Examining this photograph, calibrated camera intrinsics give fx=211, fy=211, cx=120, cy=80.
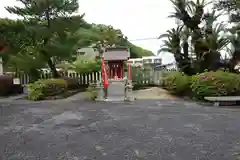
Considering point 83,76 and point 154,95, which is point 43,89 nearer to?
point 83,76

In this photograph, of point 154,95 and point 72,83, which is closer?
point 154,95

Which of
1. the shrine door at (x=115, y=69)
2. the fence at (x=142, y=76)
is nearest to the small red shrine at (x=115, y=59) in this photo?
the shrine door at (x=115, y=69)

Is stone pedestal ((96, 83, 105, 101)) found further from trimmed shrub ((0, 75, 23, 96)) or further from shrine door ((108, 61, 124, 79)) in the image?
trimmed shrub ((0, 75, 23, 96))

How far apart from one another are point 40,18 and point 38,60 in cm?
197

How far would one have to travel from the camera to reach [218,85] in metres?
6.44

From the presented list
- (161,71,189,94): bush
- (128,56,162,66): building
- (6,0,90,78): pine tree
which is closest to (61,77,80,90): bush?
(6,0,90,78): pine tree

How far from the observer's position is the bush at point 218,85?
Answer: 253 inches

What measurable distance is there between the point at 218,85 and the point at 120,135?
432 centimetres

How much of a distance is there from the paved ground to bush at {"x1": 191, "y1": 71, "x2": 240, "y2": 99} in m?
1.56

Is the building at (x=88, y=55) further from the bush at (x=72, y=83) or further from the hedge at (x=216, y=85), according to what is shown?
the hedge at (x=216, y=85)

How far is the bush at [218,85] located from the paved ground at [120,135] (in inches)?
61.4

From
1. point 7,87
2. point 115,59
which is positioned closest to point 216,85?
point 115,59

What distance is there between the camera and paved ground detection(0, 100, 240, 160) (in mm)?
2625

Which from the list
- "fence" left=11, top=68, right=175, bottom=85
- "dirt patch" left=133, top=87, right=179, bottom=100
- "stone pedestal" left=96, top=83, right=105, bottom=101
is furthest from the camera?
"fence" left=11, top=68, right=175, bottom=85
